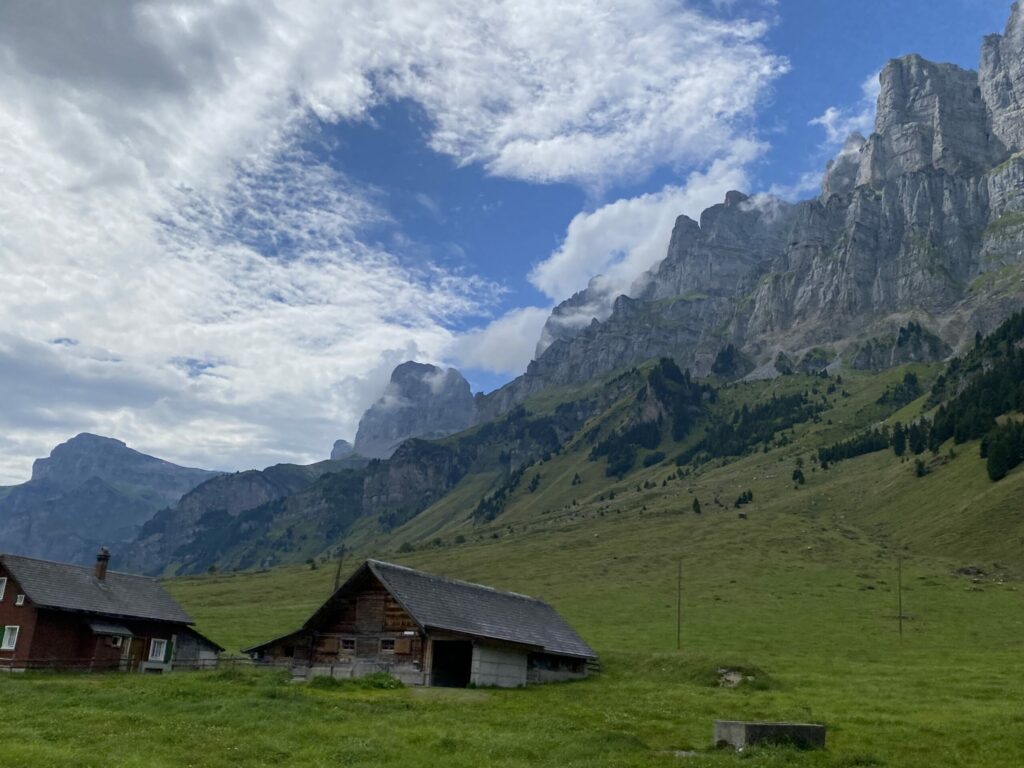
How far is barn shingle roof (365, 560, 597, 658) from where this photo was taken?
51.2 meters

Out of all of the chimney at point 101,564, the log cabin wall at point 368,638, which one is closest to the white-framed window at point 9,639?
the chimney at point 101,564

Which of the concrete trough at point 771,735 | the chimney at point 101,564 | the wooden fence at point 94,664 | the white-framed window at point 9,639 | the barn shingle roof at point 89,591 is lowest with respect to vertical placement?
the wooden fence at point 94,664

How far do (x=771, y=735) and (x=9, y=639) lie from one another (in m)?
48.6

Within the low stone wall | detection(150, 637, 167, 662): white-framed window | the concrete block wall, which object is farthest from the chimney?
the concrete block wall

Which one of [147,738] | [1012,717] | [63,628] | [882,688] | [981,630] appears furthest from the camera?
[981,630]

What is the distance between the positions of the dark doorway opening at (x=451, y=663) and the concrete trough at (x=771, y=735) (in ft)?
84.3

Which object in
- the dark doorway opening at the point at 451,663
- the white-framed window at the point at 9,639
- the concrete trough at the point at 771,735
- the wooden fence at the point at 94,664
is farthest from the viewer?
the white-framed window at the point at 9,639

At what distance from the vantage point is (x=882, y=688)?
1773 inches

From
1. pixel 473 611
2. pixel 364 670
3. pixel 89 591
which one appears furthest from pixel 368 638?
pixel 89 591

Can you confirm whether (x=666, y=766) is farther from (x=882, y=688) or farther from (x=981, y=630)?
(x=981, y=630)

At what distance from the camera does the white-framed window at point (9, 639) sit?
53.5 m

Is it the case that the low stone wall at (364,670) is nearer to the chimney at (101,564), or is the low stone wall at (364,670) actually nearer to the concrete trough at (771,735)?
the chimney at (101,564)

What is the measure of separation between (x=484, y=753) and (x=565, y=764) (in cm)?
270

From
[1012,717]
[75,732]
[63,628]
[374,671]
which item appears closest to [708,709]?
[1012,717]
